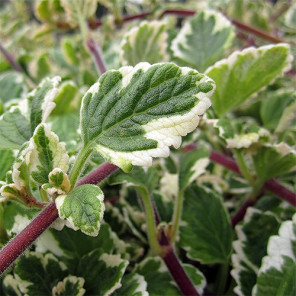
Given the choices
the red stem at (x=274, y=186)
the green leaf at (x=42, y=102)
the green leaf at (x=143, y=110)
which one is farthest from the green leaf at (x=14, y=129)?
the red stem at (x=274, y=186)

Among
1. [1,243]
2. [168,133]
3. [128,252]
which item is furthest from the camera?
[128,252]

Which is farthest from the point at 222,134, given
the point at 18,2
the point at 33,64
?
the point at 18,2

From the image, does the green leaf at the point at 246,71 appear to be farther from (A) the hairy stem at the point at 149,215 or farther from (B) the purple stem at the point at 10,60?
(B) the purple stem at the point at 10,60

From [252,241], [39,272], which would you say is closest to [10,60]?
[39,272]

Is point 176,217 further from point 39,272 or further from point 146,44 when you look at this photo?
point 146,44

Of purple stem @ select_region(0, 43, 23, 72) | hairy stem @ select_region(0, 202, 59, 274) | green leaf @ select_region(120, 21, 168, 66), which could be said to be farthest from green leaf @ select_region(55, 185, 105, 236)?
purple stem @ select_region(0, 43, 23, 72)

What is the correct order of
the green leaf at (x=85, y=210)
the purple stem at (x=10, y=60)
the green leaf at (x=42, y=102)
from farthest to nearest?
1. the purple stem at (x=10, y=60)
2. the green leaf at (x=42, y=102)
3. the green leaf at (x=85, y=210)

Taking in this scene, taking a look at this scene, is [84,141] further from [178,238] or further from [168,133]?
[178,238]
